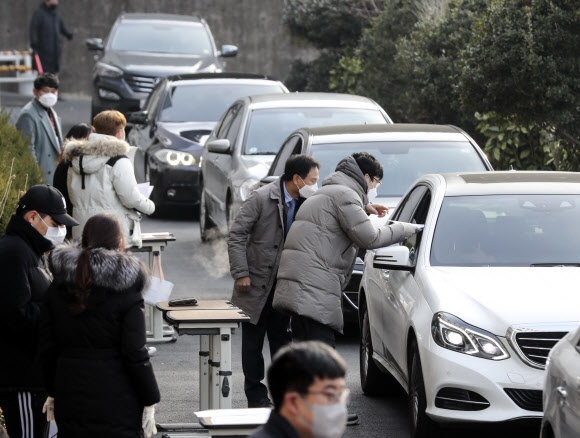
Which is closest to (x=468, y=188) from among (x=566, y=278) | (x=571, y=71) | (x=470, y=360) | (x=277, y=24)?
(x=566, y=278)

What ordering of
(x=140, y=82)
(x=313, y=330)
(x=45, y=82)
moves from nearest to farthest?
(x=313, y=330) < (x=45, y=82) < (x=140, y=82)

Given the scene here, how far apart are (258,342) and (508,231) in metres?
1.82

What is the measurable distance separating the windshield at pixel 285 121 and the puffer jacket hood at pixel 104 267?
28.8ft

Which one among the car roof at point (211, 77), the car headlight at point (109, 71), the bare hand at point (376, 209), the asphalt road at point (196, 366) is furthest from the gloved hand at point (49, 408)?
the car headlight at point (109, 71)

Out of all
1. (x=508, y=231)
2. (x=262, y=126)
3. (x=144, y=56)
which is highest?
(x=508, y=231)

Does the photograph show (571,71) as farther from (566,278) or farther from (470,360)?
(470,360)

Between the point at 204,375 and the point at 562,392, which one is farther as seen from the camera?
the point at 204,375

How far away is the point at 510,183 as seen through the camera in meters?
9.22

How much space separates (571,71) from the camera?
1430 cm

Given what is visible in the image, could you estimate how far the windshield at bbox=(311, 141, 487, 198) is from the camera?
40.3 ft

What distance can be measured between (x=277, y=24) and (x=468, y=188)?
2178 centimetres

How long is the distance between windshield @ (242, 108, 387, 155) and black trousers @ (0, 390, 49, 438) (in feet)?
26.8

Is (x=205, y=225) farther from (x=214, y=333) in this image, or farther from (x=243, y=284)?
(x=214, y=333)

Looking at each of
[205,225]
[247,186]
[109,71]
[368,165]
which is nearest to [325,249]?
[368,165]
